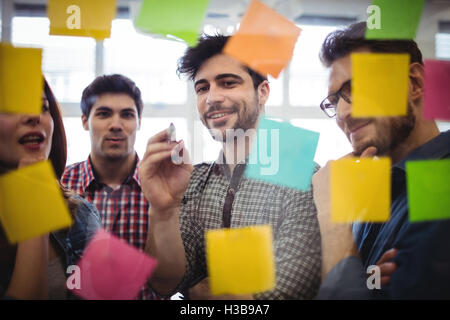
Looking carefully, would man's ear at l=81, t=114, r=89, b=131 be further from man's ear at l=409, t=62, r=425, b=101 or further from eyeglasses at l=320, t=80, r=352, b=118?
man's ear at l=409, t=62, r=425, b=101

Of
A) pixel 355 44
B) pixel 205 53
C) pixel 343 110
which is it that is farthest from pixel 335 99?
pixel 205 53

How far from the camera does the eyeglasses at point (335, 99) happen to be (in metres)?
0.87

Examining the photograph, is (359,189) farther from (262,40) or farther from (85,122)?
(85,122)

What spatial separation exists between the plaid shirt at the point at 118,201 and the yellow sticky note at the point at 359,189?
0.48m

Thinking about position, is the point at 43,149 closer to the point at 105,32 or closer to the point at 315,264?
the point at 105,32

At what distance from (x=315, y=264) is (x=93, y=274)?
1.79 feet

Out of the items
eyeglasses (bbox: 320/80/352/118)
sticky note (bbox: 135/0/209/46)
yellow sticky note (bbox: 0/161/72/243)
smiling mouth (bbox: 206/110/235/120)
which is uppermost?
sticky note (bbox: 135/0/209/46)

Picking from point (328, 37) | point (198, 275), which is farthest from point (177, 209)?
point (328, 37)

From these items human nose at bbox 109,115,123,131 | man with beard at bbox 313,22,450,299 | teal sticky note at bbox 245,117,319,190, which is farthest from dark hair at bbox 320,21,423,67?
human nose at bbox 109,115,123,131

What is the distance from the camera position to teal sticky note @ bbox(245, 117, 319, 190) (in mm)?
854

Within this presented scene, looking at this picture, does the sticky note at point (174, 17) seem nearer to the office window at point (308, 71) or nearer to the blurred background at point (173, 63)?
the blurred background at point (173, 63)

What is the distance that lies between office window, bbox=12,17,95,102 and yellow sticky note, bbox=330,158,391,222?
0.68 metres

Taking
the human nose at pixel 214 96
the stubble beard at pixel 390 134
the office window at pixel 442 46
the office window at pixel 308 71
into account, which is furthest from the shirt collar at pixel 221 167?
the office window at pixel 442 46

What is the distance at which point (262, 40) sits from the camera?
33.2 inches
